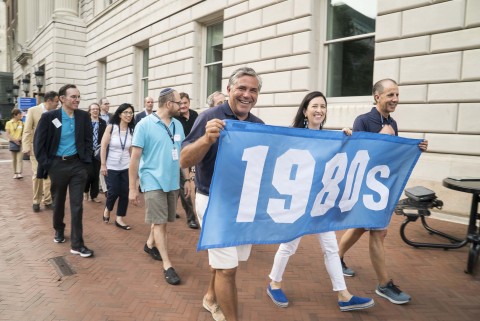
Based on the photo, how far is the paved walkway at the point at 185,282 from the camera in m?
3.34

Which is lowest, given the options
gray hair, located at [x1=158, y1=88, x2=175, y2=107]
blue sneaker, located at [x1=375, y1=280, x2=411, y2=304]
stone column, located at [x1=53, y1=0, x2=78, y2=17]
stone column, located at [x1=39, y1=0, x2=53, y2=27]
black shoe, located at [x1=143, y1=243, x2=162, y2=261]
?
black shoe, located at [x1=143, y1=243, x2=162, y2=261]

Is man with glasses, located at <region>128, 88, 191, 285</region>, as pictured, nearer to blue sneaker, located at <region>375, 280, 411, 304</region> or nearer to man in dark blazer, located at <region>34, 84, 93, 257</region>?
man in dark blazer, located at <region>34, 84, 93, 257</region>

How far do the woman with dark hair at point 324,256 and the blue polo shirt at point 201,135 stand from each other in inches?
37.3

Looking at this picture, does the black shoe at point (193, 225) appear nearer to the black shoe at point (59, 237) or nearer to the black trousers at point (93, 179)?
the black shoe at point (59, 237)

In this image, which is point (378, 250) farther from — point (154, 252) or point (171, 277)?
point (154, 252)

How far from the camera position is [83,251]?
4738 millimetres

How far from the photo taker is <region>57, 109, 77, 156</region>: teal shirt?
4766 mm

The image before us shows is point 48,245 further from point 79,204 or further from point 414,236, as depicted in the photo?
point 414,236

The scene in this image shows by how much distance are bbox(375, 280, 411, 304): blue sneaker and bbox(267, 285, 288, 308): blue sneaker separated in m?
0.95

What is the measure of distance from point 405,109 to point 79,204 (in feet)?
19.3

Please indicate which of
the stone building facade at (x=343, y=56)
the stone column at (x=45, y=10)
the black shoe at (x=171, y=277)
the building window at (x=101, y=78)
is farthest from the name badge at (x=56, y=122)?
the stone column at (x=45, y=10)

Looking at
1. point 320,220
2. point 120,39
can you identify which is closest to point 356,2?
point 320,220

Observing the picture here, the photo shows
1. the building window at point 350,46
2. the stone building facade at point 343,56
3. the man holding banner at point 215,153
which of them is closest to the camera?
the man holding banner at point 215,153

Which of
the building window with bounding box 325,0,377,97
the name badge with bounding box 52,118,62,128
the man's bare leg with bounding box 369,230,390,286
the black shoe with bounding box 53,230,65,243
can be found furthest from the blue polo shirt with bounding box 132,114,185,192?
the building window with bounding box 325,0,377,97
